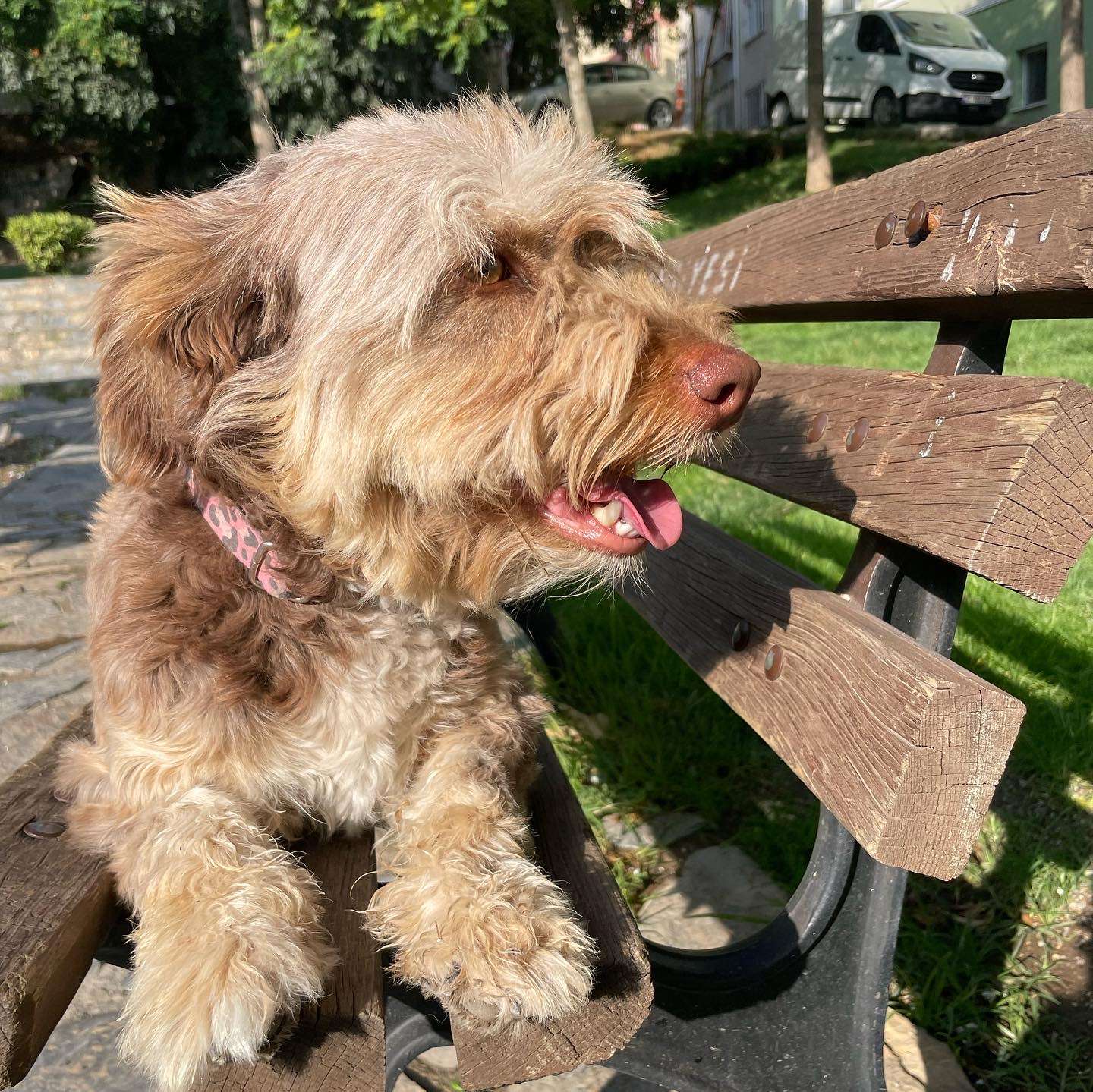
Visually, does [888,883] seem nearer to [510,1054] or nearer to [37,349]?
[510,1054]

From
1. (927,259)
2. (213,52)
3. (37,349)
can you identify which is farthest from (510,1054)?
(213,52)

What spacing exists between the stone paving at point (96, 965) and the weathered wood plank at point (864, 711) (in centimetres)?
102

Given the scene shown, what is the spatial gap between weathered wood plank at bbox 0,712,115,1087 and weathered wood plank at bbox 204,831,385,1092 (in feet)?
0.79

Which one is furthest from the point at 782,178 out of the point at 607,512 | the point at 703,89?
the point at 607,512

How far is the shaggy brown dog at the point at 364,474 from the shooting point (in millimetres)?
1732

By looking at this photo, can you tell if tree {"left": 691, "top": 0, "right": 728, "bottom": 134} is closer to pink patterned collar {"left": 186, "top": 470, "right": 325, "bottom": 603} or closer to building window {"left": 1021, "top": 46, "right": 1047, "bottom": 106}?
building window {"left": 1021, "top": 46, "right": 1047, "bottom": 106}

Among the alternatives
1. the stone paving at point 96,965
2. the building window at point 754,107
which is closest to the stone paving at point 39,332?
the stone paving at point 96,965

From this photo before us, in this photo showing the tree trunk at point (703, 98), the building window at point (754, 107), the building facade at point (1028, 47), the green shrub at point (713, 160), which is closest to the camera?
the building facade at point (1028, 47)

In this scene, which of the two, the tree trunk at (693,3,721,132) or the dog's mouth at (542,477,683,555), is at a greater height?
the tree trunk at (693,3,721,132)

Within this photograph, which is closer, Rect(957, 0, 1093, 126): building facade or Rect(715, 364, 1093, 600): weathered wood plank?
Rect(715, 364, 1093, 600): weathered wood plank

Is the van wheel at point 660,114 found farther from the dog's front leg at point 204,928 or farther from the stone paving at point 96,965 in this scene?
the dog's front leg at point 204,928

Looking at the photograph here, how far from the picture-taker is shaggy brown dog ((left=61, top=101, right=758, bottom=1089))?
1732 mm

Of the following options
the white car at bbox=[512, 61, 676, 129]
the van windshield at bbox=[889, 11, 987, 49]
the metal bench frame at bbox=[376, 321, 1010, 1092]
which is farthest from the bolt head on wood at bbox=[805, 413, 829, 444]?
the white car at bbox=[512, 61, 676, 129]

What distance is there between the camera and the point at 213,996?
1.39 metres
